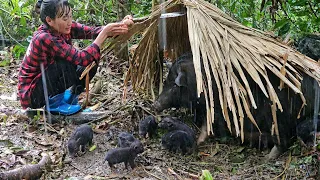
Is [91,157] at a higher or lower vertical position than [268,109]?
lower

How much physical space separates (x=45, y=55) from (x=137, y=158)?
1.52 metres

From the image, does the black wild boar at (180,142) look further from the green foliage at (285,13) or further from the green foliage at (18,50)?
the green foliage at (18,50)

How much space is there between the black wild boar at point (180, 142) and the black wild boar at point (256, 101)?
447 mm

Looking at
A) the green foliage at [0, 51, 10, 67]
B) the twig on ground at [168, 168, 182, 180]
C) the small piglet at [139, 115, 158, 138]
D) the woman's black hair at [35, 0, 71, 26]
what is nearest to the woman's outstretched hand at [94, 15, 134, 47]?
the woman's black hair at [35, 0, 71, 26]

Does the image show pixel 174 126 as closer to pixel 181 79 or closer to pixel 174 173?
pixel 181 79

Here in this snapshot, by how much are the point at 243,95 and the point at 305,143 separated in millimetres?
684

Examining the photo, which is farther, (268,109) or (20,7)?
(20,7)

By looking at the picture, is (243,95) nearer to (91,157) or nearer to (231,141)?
(231,141)

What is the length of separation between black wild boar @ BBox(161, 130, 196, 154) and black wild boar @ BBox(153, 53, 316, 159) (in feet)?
1.47

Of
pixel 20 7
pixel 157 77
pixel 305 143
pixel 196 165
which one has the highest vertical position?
pixel 20 7

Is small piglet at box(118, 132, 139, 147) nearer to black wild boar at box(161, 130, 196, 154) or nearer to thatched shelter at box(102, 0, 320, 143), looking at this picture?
black wild boar at box(161, 130, 196, 154)

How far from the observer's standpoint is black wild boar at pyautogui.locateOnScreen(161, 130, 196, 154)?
399 centimetres

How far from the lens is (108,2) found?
23.0ft

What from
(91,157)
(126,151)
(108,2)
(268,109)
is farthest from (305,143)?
(108,2)
